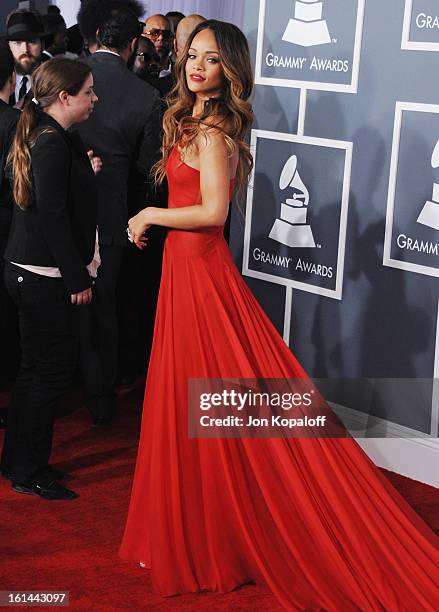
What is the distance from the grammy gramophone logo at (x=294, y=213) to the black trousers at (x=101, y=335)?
0.78m

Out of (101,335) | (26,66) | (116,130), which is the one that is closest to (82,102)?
(116,130)

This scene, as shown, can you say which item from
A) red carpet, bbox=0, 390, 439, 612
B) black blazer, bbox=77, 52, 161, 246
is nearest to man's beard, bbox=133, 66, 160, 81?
black blazer, bbox=77, 52, 161, 246

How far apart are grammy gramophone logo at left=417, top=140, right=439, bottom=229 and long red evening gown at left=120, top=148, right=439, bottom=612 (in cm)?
100

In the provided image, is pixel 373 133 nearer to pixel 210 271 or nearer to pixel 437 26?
pixel 437 26

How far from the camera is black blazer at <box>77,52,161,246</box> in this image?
452 cm

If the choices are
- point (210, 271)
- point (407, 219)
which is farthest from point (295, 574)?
point (407, 219)

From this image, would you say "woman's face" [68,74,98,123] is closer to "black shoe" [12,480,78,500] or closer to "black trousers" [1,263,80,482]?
"black trousers" [1,263,80,482]

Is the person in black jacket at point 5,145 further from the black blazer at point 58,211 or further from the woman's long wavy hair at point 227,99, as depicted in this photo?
the woman's long wavy hair at point 227,99

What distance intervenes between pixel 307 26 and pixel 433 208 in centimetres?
98

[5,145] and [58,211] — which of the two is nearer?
[58,211]

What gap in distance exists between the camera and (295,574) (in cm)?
307

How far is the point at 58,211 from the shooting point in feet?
11.4

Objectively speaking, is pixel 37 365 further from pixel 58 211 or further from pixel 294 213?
pixel 294 213

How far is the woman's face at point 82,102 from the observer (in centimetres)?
361
